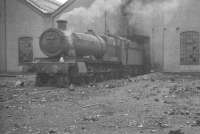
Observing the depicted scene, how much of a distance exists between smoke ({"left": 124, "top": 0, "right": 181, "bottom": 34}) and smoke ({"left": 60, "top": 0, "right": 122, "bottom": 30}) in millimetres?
883

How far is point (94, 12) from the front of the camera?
2511cm

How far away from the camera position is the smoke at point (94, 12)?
984 inches

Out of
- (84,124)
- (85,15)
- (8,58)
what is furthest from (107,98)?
(8,58)

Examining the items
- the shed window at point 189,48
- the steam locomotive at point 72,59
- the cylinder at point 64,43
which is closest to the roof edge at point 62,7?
the shed window at point 189,48

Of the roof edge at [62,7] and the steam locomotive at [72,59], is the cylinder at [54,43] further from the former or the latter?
the roof edge at [62,7]

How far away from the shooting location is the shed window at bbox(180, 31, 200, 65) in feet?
71.2

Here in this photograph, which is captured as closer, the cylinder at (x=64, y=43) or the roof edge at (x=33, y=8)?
the cylinder at (x=64, y=43)

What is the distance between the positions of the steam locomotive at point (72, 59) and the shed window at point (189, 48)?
6139mm

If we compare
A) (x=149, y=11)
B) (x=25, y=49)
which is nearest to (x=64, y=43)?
(x=149, y=11)

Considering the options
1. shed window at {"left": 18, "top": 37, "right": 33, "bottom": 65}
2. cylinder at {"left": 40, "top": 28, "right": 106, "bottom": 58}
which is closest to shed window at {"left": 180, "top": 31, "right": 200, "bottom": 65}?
cylinder at {"left": 40, "top": 28, "right": 106, "bottom": 58}

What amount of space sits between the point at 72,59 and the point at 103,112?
19.1 feet

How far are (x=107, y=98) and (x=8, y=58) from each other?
1920 centimetres

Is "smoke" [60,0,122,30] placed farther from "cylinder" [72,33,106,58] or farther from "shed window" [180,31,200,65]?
"cylinder" [72,33,106,58]

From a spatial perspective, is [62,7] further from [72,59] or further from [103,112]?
[103,112]
